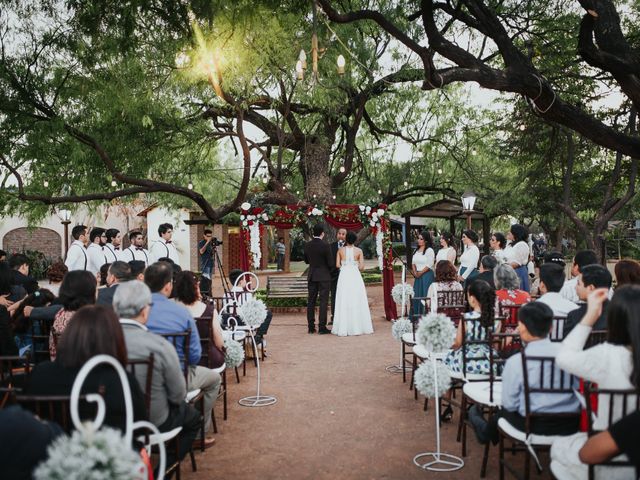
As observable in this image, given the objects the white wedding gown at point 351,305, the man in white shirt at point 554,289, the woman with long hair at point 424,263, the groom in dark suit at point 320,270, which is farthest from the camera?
the groom in dark suit at point 320,270

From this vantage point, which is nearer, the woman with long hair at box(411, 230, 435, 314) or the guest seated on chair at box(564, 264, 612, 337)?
the guest seated on chair at box(564, 264, 612, 337)

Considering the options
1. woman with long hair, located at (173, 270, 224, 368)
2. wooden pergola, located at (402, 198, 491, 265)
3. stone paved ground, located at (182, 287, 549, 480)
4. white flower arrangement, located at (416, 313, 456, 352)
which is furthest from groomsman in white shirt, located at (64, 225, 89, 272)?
wooden pergola, located at (402, 198, 491, 265)

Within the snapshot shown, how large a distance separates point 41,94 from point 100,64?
1.21 metres

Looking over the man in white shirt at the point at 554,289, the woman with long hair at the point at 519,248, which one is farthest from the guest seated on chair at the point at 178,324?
the woman with long hair at the point at 519,248

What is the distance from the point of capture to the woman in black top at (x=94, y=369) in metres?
2.50

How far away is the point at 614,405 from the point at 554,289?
7.54 ft

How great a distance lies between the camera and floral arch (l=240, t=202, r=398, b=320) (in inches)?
465

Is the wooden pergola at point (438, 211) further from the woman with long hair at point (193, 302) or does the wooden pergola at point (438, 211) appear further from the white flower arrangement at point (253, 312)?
the woman with long hair at point (193, 302)

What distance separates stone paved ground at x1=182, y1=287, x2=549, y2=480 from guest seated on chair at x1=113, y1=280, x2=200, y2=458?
93 cm

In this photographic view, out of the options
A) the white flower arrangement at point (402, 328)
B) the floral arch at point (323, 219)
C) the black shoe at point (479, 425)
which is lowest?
the black shoe at point (479, 425)

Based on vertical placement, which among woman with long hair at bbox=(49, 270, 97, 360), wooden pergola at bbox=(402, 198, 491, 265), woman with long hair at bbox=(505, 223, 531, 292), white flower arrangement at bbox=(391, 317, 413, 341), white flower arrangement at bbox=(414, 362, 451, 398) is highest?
wooden pergola at bbox=(402, 198, 491, 265)

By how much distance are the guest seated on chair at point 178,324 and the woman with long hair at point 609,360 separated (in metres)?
2.49

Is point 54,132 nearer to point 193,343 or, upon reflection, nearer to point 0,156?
point 0,156

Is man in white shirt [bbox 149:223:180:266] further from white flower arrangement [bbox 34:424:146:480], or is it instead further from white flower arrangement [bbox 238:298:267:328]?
white flower arrangement [bbox 34:424:146:480]
